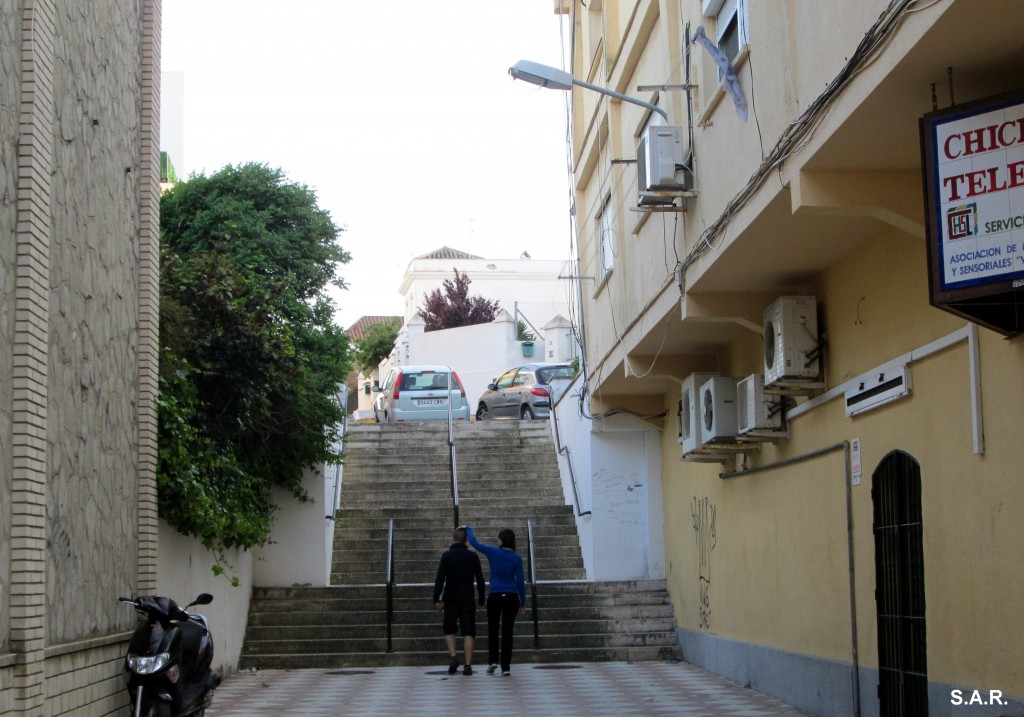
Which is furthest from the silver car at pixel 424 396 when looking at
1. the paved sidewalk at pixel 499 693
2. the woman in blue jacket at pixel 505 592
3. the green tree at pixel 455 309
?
the green tree at pixel 455 309

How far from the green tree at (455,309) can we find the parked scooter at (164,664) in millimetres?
45431

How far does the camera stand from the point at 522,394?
29297 millimetres

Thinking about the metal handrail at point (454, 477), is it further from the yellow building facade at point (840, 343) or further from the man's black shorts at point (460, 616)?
the yellow building facade at point (840, 343)

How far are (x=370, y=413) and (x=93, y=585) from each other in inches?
1372

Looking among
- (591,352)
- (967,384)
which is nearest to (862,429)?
(967,384)

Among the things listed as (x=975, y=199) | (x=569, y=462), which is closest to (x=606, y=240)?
(x=569, y=462)

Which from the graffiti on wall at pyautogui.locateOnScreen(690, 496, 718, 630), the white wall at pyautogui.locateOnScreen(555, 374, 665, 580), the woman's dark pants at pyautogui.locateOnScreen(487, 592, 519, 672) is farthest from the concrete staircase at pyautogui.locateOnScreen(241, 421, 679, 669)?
the woman's dark pants at pyautogui.locateOnScreen(487, 592, 519, 672)

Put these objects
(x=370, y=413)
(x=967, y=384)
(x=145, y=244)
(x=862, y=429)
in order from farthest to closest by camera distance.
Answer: (x=370, y=413) → (x=145, y=244) → (x=862, y=429) → (x=967, y=384)

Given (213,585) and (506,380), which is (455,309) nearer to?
(506,380)

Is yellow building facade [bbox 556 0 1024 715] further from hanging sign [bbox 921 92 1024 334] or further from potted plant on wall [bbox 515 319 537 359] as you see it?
potted plant on wall [bbox 515 319 537 359]

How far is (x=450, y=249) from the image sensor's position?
2594 inches

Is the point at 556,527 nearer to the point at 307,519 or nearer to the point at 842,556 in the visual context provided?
the point at 307,519

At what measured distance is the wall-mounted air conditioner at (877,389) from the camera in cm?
908

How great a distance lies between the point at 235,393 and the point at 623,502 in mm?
6274
